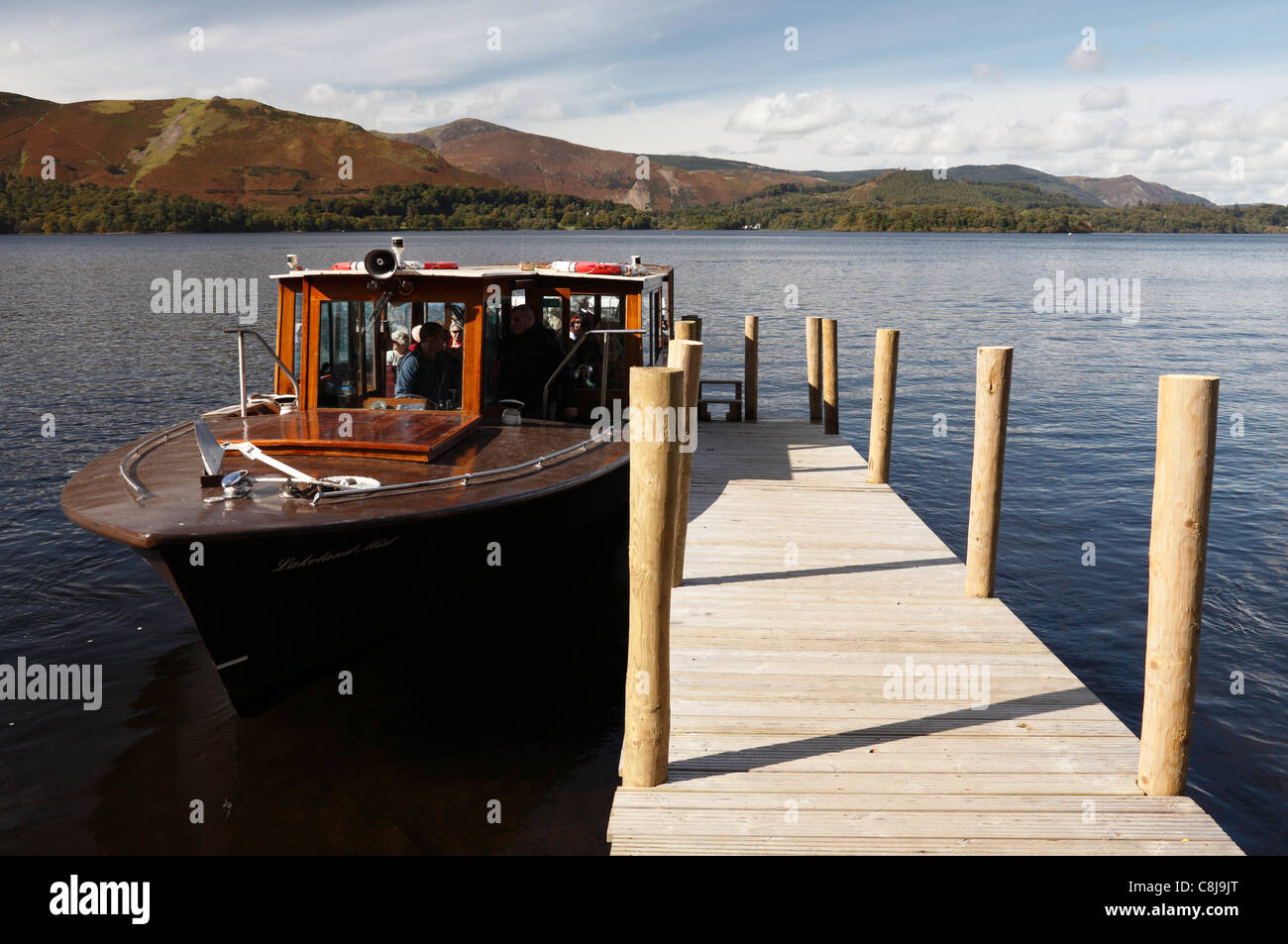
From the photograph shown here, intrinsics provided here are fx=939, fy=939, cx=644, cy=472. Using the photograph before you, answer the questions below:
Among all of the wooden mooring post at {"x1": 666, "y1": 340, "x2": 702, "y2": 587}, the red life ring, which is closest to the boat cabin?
the wooden mooring post at {"x1": 666, "y1": 340, "x2": 702, "y2": 587}

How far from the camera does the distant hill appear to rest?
16525 cm

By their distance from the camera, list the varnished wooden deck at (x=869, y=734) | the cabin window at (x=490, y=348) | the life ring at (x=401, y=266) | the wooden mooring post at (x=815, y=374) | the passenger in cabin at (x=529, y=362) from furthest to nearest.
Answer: the wooden mooring post at (x=815, y=374)
the passenger in cabin at (x=529, y=362)
the cabin window at (x=490, y=348)
the life ring at (x=401, y=266)
the varnished wooden deck at (x=869, y=734)

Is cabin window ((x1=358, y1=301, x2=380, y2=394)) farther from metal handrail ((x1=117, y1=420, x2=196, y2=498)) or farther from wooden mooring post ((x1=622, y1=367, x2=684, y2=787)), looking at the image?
wooden mooring post ((x1=622, y1=367, x2=684, y2=787))

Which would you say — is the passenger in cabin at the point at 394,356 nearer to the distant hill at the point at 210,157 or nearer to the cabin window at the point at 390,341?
the cabin window at the point at 390,341

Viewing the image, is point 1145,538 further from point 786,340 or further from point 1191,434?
point 786,340

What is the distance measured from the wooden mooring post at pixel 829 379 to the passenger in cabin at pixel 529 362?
4980 mm

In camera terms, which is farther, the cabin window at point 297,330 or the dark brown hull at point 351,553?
the cabin window at point 297,330

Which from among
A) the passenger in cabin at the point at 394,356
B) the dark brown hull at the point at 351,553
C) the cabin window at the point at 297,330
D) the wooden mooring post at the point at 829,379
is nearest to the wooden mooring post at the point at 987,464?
the dark brown hull at the point at 351,553

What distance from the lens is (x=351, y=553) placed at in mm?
6938

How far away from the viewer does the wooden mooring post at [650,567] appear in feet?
16.1

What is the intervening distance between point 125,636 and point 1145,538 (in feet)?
44.8

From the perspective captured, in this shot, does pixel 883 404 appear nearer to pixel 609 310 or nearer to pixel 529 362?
pixel 609 310

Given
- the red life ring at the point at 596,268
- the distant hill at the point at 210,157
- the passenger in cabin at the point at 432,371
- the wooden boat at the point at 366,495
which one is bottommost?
the wooden boat at the point at 366,495

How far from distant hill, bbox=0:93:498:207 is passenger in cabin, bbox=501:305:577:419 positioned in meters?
164
